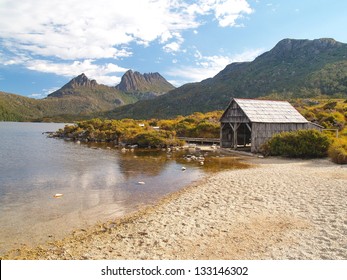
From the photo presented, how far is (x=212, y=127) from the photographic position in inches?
1914

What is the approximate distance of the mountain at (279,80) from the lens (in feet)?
312

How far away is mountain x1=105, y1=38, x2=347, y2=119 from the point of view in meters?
95.1

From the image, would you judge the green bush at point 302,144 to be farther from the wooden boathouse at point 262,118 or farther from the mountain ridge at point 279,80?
the mountain ridge at point 279,80

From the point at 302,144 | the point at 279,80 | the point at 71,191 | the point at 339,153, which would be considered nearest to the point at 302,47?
the point at 279,80

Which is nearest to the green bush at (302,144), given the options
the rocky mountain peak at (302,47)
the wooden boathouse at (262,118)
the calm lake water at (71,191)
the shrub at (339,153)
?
the wooden boathouse at (262,118)

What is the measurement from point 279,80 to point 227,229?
381ft

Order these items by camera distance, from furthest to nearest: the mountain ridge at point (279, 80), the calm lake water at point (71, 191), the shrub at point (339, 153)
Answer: the mountain ridge at point (279, 80) → the shrub at point (339, 153) → the calm lake water at point (71, 191)

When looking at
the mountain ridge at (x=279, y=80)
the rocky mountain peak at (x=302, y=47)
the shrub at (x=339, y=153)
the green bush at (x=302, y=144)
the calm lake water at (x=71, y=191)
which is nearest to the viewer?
the calm lake water at (x=71, y=191)

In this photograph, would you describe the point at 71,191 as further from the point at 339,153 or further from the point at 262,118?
the point at 262,118

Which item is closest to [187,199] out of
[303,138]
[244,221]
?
[244,221]

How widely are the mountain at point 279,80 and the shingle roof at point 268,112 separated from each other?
57.9 metres

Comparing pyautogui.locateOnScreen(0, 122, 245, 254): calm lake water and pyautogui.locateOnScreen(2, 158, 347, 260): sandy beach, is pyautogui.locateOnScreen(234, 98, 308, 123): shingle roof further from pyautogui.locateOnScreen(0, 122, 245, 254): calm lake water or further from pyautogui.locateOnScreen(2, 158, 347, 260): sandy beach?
pyautogui.locateOnScreen(2, 158, 347, 260): sandy beach
